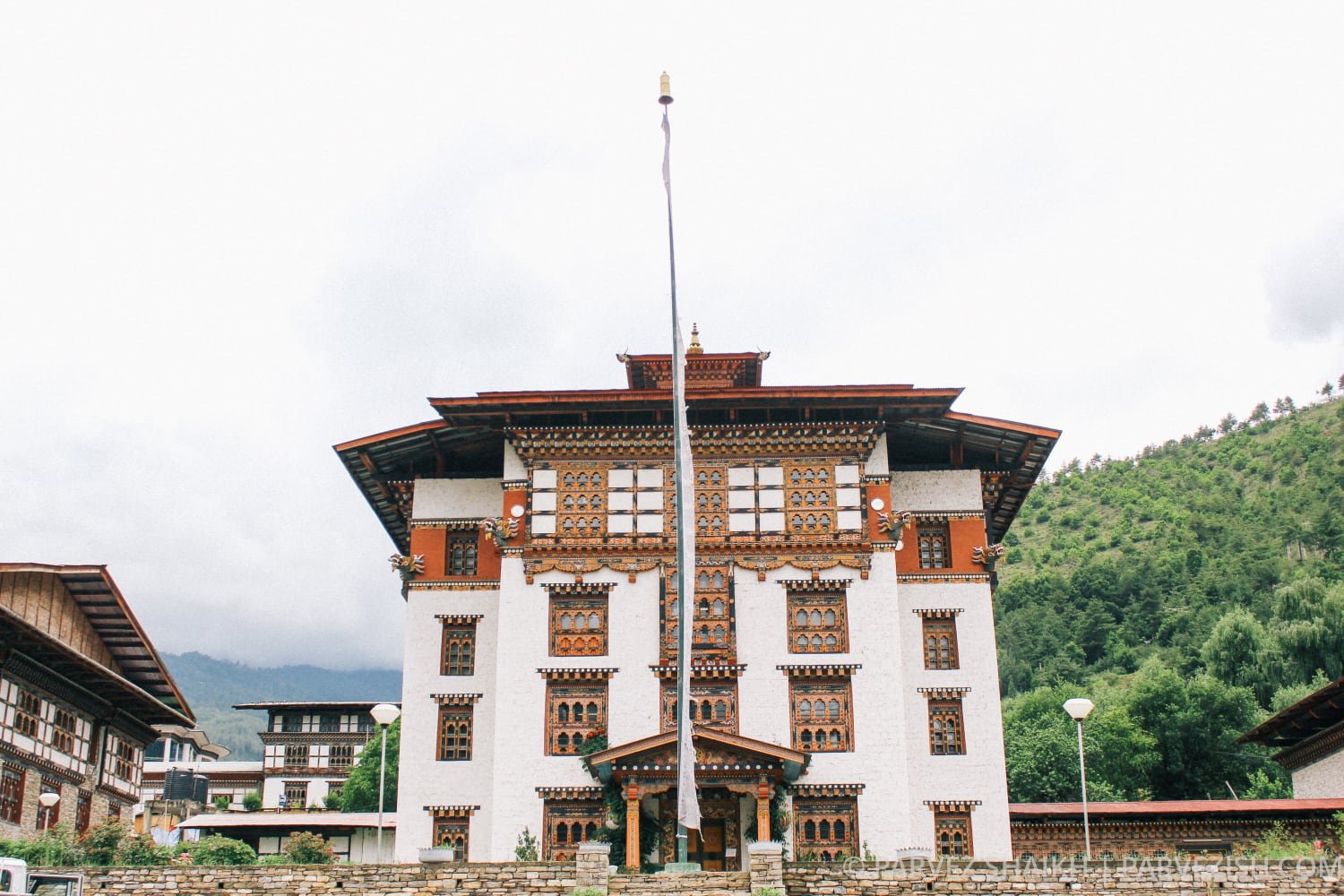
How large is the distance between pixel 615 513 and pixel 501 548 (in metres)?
3.49

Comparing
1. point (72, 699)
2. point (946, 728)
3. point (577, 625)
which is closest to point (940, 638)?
point (946, 728)

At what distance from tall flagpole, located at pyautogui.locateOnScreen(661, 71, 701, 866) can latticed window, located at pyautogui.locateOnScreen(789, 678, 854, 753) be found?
413 inches

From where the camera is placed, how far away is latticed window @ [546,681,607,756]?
38344 mm

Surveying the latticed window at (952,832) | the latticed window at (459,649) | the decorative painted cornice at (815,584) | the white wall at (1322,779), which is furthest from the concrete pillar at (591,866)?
the white wall at (1322,779)

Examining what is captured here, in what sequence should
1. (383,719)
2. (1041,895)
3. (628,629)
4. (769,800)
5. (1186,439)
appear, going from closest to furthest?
(1041,895) < (383,719) < (769,800) < (628,629) < (1186,439)

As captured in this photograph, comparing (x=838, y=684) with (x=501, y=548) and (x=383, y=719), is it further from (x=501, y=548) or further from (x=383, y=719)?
(x=383, y=719)

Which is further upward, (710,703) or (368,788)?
(710,703)

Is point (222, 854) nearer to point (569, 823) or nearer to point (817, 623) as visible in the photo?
point (569, 823)

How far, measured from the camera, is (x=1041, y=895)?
2473cm

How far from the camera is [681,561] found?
88.4 feet

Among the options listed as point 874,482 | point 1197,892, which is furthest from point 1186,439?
point 1197,892

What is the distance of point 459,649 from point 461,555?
2980mm

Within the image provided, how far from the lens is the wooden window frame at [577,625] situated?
39188mm

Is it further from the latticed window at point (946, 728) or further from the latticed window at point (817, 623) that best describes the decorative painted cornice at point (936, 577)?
the latticed window at point (946, 728)
